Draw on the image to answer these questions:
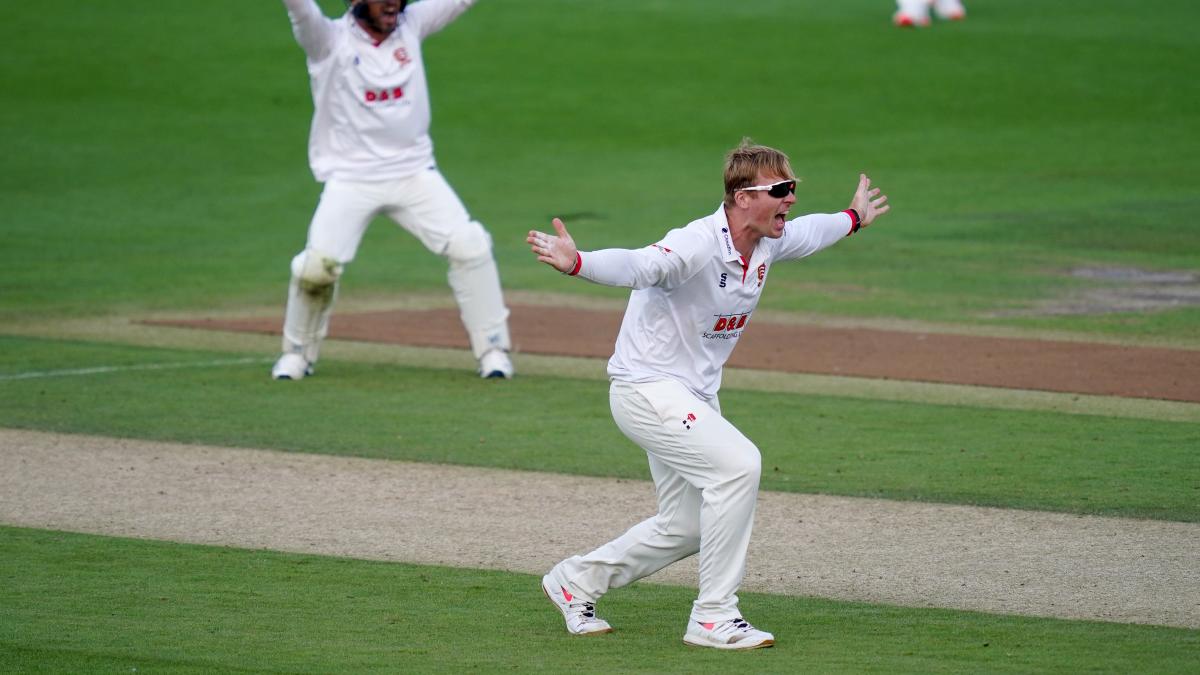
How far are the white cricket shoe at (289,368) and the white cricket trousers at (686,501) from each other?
6.13 meters

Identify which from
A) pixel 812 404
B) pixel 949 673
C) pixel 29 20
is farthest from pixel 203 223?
pixel 949 673

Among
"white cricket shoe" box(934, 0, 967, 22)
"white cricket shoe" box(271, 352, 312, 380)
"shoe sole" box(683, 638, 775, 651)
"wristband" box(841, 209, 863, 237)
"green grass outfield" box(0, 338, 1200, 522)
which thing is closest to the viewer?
"shoe sole" box(683, 638, 775, 651)

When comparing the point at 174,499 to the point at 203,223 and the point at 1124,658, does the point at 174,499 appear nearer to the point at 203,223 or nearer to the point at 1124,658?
the point at 1124,658

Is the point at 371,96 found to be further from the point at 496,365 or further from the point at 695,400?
the point at 695,400

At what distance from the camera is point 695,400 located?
690cm

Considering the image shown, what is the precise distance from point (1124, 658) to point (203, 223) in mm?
16702

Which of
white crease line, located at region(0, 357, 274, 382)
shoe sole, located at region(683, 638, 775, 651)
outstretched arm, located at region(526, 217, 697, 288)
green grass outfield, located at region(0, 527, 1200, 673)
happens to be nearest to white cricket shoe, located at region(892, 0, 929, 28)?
white crease line, located at region(0, 357, 274, 382)

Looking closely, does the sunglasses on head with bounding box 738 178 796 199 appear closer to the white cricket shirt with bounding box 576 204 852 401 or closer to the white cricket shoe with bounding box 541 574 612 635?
the white cricket shirt with bounding box 576 204 852 401

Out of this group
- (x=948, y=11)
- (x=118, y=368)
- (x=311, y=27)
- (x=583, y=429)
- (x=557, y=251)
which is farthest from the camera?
(x=948, y=11)

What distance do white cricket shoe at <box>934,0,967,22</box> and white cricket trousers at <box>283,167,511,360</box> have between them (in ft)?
76.5

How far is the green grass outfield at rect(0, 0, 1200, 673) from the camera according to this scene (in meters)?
7.04

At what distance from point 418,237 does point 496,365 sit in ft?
3.37

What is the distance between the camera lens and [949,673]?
629cm

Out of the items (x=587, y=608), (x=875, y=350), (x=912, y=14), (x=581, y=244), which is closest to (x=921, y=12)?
(x=912, y=14)
